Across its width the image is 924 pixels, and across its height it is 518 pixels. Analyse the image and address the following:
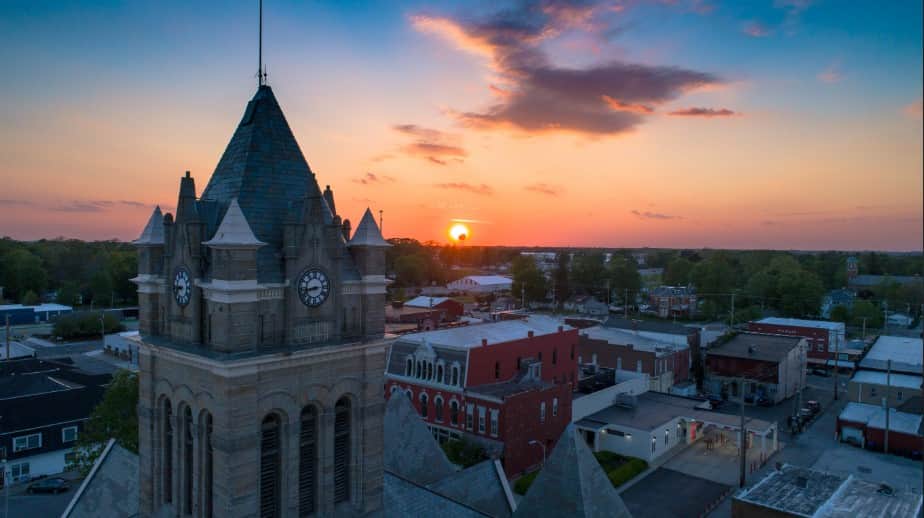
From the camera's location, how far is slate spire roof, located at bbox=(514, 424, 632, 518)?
1664 centimetres

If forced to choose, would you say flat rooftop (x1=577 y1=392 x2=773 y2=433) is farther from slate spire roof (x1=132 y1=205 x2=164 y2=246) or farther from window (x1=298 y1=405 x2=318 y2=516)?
slate spire roof (x1=132 y1=205 x2=164 y2=246)

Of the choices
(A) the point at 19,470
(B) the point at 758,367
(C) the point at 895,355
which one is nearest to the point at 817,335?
(C) the point at 895,355

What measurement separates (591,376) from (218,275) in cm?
5013

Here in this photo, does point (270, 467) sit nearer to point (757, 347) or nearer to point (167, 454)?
point (167, 454)

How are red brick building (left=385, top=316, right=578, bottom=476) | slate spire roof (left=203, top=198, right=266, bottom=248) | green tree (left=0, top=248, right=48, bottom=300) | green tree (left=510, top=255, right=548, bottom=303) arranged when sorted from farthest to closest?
green tree (left=510, top=255, right=548, bottom=303) < green tree (left=0, top=248, right=48, bottom=300) < red brick building (left=385, top=316, right=578, bottom=476) < slate spire roof (left=203, top=198, right=266, bottom=248)

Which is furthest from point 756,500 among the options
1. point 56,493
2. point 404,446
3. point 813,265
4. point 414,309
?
point 813,265

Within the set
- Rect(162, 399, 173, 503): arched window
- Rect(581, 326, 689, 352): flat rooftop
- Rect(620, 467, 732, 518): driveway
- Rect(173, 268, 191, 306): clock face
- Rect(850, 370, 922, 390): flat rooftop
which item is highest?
Rect(173, 268, 191, 306): clock face

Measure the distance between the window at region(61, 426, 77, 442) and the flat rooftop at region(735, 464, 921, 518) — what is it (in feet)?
147

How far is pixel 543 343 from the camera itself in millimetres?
50688

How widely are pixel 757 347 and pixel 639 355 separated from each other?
54.4ft

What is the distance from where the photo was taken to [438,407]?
44188mm

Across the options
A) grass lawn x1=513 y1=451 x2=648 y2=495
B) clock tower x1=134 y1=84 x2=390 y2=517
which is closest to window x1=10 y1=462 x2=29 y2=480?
clock tower x1=134 y1=84 x2=390 y2=517

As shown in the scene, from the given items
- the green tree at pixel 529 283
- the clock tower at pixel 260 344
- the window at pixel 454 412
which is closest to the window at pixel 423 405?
the window at pixel 454 412

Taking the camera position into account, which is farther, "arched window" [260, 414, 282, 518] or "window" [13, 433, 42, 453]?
"window" [13, 433, 42, 453]
